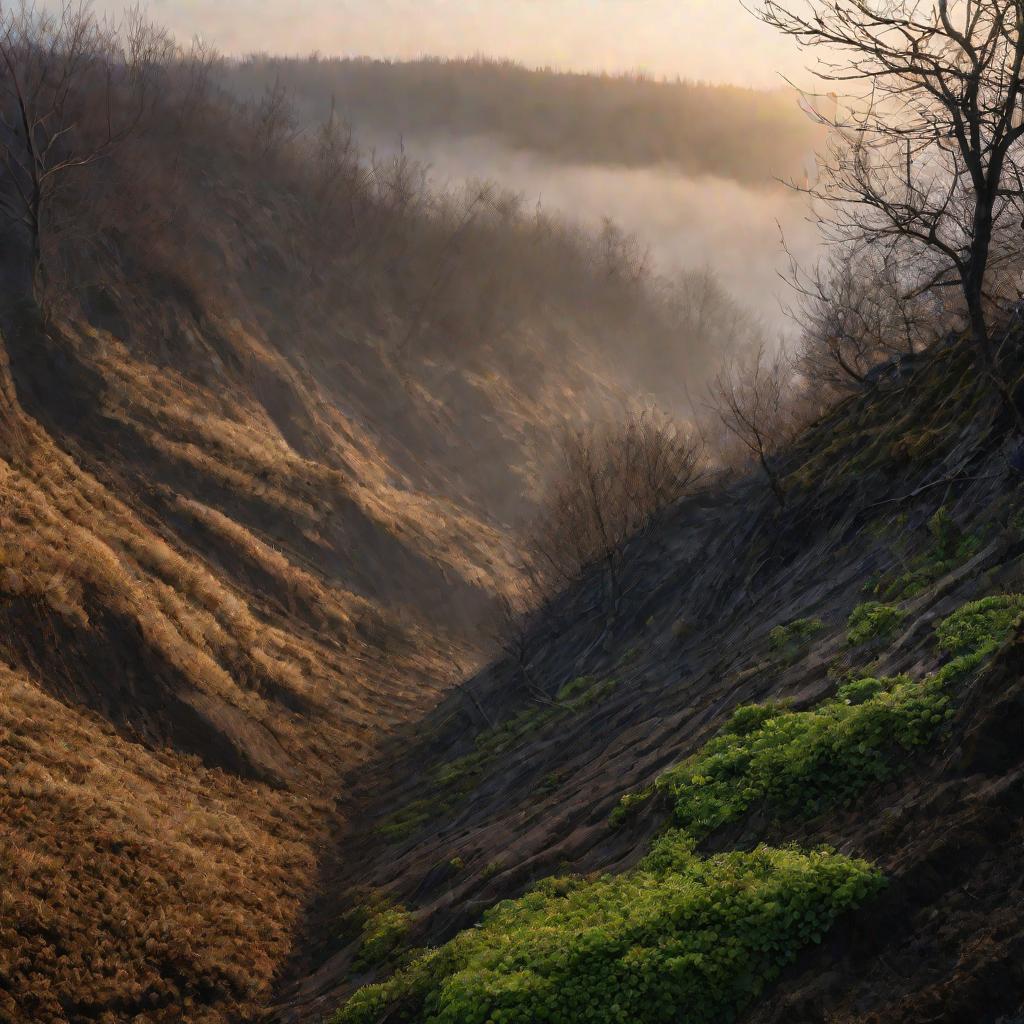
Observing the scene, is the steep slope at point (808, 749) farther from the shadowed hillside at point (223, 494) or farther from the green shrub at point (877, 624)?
the shadowed hillside at point (223, 494)

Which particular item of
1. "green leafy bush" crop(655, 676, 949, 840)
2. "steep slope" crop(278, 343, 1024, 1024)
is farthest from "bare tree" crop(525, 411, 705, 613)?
"green leafy bush" crop(655, 676, 949, 840)

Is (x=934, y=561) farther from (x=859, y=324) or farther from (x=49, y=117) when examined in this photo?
(x=49, y=117)

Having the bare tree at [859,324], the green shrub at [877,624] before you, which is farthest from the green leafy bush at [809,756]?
the bare tree at [859,324]

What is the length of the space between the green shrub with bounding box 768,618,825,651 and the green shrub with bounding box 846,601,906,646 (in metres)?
1.39

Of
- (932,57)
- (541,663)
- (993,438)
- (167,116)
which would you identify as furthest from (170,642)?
(167,116)

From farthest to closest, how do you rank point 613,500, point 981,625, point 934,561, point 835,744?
1. point 613,500
2. point 934,561
3. point 981,625
4. point 835,744

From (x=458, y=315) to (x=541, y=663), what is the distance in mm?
44854

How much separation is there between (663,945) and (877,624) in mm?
5209

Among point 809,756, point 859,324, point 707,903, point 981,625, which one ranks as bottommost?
point 707,903

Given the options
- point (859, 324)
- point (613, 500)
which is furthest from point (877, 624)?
point (613, 500)

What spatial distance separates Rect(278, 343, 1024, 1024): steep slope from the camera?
673cm

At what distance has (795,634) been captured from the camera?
1370cm

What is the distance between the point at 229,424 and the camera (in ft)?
124

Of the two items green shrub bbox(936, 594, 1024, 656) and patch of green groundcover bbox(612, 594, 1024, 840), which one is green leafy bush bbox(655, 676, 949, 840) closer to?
patch of green groundcover bbox(612, 594, 1024, 840)
